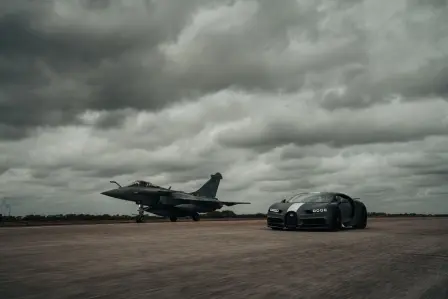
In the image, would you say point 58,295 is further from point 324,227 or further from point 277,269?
point 324,227

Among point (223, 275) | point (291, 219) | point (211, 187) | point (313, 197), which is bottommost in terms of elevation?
point (223, 275)

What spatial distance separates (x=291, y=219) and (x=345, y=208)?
2823 mm

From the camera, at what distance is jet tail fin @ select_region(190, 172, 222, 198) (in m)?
51.0

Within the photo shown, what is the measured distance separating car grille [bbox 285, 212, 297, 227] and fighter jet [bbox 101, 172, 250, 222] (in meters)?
19.5

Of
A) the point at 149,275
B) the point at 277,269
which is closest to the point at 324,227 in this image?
the point at 277,269

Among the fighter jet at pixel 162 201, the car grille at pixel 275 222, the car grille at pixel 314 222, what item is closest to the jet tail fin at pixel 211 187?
the fighter jet at pixel 162 201

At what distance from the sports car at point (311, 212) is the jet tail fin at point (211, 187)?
3455 cm

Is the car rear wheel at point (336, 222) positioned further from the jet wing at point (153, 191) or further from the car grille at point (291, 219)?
the jet wing at point (153, 191)

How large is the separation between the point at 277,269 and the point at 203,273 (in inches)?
37.2

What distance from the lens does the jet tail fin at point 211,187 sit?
167 feet

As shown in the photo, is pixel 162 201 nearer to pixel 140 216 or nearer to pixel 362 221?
pixel 140 216

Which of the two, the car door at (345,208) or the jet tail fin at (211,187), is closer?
the car door at (345,208)

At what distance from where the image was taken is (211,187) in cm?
5172

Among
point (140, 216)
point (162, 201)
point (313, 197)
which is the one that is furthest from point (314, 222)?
point (162, 201)
